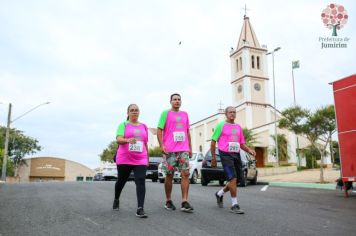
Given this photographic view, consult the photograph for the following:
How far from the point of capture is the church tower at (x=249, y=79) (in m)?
51.4

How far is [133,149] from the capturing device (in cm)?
582

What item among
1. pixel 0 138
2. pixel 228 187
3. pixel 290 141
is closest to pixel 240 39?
pixel 290 141

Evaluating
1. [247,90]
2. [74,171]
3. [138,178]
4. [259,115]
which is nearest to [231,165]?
[138,178]

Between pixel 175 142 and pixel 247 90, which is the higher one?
pixel 247 90

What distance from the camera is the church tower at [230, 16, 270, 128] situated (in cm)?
5138

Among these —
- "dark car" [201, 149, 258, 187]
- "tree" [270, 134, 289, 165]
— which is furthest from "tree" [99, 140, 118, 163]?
"dark car" [201, 149, 258, 187]

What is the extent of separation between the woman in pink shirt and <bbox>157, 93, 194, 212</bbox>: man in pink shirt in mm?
356

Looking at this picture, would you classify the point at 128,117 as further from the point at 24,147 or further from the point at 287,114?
the point at 24,147

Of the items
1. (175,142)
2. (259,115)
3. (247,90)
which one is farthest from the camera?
(247,90)

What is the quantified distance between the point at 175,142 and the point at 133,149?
73 cm

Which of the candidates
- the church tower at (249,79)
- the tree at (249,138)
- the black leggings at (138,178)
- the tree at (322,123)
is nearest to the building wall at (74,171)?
the church tower at (249,79)

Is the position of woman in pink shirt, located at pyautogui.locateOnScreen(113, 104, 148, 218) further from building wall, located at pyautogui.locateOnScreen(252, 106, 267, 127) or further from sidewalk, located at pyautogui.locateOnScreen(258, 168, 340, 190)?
building wall, located at pyautogui.locateOnScreen(252, 106, 267, 127)

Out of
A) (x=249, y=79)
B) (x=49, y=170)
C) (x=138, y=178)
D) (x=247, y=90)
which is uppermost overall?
(x=249, y=79)

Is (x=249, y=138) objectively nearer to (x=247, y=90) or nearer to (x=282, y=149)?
(x=282, y=149)
